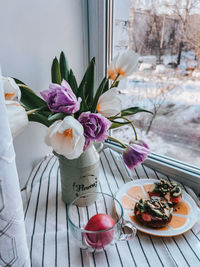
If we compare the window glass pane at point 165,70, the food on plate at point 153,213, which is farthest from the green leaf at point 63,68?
the food on plate at point 153,213

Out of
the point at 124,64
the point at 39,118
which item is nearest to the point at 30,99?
the point at 39,118

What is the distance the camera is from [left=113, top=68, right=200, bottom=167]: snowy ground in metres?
0.84

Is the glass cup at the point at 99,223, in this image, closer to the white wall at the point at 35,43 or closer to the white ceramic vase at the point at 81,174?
the white ceramic vase at the point at 81,174

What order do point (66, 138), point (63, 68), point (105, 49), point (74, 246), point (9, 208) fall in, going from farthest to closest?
point (105, 49) → point (63, 68) → point (74, 246) → point (66, 138) → point (9, 208)

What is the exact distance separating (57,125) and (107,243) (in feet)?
1.04

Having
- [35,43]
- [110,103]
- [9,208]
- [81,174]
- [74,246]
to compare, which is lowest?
[74,246]

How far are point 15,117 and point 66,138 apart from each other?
0.38 feet

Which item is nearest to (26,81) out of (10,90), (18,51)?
(18,51)

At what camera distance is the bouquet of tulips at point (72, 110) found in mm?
502

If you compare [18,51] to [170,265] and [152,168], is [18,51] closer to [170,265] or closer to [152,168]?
[152,168]

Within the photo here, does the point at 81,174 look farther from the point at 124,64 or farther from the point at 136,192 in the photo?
the point at 124,64

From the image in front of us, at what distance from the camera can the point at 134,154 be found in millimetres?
646

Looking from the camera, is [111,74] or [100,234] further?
[111,74]

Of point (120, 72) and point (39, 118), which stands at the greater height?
point (120, 72)
